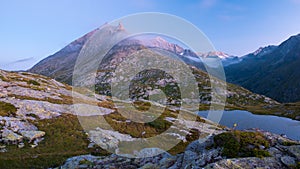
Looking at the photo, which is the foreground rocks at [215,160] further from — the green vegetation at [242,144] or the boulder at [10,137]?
the boulder at [10,137]

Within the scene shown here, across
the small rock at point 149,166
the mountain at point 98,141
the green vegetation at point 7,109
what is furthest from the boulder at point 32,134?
the small rock at point 149,166

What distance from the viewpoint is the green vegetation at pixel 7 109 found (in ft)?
144

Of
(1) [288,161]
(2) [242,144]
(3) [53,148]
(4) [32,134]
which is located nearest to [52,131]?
Result: (4) [32,134]

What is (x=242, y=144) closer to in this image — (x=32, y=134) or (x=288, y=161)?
(x=288, y=161)

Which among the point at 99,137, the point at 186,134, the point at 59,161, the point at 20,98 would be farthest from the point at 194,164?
the point at 20,98

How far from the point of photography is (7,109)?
45.7 metres

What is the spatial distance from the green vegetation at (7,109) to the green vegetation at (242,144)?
135ft

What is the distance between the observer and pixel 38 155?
3300 centimetres

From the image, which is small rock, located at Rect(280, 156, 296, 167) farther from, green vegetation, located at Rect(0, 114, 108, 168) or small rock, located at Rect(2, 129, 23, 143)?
small rock, located at Rect(2, 129, 23, 143)

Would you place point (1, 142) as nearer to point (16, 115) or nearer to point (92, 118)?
point (16, 115)

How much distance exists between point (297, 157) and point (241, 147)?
11.2 ft

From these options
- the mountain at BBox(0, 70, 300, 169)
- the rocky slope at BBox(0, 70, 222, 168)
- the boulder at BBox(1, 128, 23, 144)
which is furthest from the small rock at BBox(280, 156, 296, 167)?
the boulder at BBox(1, 128, 23, 144)

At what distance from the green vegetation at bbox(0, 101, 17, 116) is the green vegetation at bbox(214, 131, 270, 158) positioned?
41.3 metres

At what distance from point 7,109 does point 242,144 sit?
148 feet
